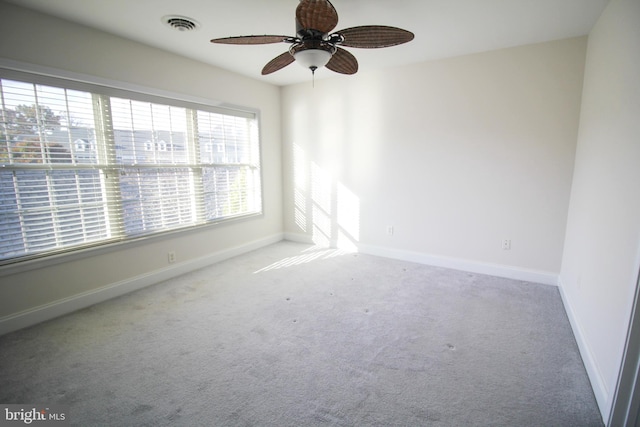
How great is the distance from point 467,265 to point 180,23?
12.6ft

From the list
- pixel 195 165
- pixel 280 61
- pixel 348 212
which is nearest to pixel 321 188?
pixel 348 212

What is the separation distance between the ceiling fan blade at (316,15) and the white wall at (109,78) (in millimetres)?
2092

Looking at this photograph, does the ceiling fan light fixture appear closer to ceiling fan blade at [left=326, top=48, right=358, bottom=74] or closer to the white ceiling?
ceiling fan blade at [left=326, top=48, right=358, bottom=74]

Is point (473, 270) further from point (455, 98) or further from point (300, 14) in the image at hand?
point (300, 14)

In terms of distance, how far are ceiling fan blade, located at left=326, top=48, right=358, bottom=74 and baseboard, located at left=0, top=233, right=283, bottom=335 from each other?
274 cm

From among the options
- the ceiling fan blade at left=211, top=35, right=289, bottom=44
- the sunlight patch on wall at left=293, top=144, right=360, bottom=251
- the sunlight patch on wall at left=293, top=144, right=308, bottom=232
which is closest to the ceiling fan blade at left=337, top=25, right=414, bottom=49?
the ceiling fan blade at left=211, top=35, right=289, bottom=44

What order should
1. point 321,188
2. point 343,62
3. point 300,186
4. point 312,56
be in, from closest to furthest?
point 312,56 → point 343,62 → point 321,188 → point 300,186

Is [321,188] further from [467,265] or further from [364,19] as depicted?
[364,19]

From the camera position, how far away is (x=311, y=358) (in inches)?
81.8

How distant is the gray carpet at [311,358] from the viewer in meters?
1.63

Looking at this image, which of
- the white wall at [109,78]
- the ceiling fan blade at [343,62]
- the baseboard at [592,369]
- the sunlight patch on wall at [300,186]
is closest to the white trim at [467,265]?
the baseboard at [592,369]

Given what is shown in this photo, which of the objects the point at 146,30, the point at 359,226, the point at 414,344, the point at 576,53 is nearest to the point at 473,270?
the point at 359,226

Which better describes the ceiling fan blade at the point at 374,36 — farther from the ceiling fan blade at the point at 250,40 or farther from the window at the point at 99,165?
the window at the point at 99,165

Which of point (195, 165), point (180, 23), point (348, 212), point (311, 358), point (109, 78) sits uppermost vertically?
point (180, 23)
